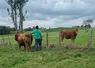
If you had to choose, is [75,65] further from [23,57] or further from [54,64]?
[23,57]

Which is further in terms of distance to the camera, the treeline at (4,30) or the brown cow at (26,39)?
the treeline at (4,30)

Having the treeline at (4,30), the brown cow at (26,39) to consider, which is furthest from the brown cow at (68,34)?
the treeline at (4,30)

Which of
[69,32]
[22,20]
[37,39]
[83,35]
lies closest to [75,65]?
[37,39]

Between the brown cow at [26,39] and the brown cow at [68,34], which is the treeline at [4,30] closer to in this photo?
the brown cow at [68,34]

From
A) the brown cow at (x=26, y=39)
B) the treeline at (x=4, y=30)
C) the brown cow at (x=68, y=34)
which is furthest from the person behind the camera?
the treeline at (x=4, y=30)

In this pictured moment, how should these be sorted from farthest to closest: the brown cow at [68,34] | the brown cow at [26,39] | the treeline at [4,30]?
the treeline at [4,30], the brown cow at [68,34], the brown cow at [26,39]

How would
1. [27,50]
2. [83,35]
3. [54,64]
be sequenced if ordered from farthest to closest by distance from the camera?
[83,35] < [27,50] < [54,64]

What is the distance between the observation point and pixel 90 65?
11836 millimetres

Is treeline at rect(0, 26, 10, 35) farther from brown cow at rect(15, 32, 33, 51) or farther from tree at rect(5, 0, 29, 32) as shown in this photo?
brown cow at rect(15, 32, 33, 51)

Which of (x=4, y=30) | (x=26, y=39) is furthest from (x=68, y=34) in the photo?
(x=4, y=30)

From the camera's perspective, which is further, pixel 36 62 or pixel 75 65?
pixel 36 62

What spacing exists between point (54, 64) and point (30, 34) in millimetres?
7129

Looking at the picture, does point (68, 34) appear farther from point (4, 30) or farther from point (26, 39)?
point (4, 30)

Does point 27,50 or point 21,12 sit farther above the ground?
point 21,12
